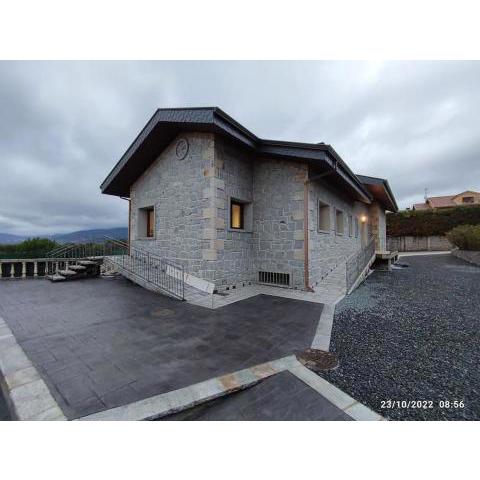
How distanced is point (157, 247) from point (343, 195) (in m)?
9.64

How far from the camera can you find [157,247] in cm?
980

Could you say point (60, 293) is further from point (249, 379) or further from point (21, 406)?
point (249, 379)

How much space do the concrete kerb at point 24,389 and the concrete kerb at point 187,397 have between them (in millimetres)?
486

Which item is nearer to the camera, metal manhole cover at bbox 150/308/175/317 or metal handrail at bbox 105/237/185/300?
metal manhole cover at bbox 150/308/175/317

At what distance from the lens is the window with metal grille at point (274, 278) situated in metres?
8.44

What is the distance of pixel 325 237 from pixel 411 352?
622 centimetres

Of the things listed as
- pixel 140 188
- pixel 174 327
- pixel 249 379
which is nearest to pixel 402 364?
pixel 249 379

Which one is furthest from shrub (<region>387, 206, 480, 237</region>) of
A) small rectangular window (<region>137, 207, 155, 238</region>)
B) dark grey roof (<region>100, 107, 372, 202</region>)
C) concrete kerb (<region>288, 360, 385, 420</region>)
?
concrete kerb (<region>288, 360, 385, 420</region>)

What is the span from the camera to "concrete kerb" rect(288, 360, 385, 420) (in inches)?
92.8

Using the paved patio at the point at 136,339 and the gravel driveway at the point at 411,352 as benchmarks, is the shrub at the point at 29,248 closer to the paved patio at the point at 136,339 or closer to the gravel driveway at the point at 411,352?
the paved patio at the point at 136,339

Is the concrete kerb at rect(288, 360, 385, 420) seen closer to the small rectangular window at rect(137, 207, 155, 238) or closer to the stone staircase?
the small rectangular window at rect(137, 207, 155, 238)

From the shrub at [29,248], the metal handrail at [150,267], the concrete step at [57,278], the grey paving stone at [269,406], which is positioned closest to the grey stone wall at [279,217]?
the metal handrail at [150,267]

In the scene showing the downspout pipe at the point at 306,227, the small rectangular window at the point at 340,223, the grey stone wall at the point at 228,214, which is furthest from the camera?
the small rectangular window at the point at 340,223

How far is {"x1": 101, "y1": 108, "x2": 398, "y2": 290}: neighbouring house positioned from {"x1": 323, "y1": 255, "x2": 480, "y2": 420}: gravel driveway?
2.79m
